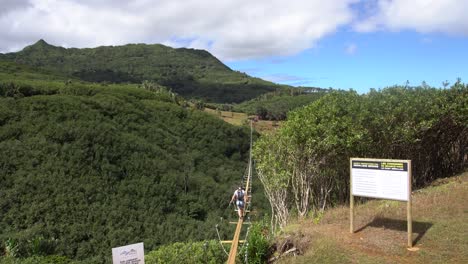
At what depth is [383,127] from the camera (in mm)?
9602

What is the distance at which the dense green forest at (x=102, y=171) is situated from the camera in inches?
1184

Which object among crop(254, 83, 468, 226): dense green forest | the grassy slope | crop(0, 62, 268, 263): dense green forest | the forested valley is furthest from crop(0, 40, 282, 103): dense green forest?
the grassy slope

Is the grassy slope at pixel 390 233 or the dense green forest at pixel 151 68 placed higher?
the dense green forest at pixel 151 68

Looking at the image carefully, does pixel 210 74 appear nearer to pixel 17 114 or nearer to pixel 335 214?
pixel 17 114

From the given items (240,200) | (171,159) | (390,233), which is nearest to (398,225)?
(390,233)

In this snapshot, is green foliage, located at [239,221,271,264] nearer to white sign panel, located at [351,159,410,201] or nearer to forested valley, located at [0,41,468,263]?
forested valley, located at [0,41,468,263]

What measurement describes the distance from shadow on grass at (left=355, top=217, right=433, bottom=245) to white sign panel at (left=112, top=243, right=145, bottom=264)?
369 centimetres

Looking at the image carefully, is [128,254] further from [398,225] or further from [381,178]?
[398,225]

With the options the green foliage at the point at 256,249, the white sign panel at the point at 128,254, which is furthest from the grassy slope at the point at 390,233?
the white sign panel at the point at 128,254

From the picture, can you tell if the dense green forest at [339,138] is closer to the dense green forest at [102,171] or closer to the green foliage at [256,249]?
Result: the green foliage at [256,249]

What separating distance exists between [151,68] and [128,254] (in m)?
152

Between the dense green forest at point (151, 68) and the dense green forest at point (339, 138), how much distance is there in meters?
111

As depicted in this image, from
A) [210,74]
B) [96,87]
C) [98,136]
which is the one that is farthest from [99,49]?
[98,136]

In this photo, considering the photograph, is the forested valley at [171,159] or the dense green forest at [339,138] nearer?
the dense green forest at [339,138]
